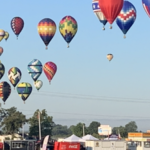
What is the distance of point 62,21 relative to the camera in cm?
6306

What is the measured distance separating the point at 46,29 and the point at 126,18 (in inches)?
609

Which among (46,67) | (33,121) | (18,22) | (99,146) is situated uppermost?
(18,22)

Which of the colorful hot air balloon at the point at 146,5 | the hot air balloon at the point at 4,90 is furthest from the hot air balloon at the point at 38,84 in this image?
the colorful hot air balloon at the point at 146,5

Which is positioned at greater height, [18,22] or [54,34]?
[18,22]

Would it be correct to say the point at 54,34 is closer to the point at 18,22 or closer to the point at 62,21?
the point at 62,21

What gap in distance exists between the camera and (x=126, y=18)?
51.2 m

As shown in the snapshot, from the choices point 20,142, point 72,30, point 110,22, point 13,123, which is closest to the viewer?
point 110,22

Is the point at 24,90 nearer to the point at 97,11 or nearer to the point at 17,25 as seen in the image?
the point at 17,25

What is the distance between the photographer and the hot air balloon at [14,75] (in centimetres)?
8012

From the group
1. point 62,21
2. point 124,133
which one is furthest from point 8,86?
point 124,133

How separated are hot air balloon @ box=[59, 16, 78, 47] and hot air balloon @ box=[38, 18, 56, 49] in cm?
206

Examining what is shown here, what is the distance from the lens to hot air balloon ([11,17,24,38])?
76.5 meters

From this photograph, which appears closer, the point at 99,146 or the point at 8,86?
the point at 99,146

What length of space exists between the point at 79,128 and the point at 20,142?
6993 centimetres
